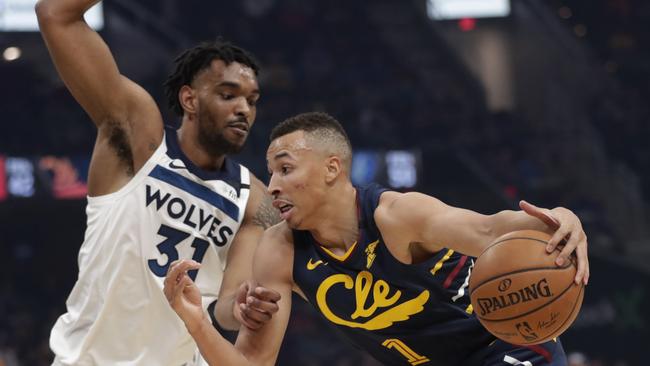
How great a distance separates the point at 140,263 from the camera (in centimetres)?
434

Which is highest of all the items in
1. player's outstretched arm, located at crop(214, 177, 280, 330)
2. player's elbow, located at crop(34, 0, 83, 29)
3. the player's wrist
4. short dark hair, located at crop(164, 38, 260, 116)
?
player's elbow, located at crop(34, 0, 83, 29)

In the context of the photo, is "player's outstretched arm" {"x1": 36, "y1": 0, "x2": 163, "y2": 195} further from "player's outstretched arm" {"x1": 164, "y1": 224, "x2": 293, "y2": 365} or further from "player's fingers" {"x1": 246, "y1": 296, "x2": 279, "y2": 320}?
"player's fingers" {"x1": 246, "y1": 296, "x2": 279, "y2": 320}

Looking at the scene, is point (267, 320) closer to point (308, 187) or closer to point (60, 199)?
point (308, 187)

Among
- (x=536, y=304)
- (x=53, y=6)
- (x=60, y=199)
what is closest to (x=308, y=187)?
(x=536, y=304)

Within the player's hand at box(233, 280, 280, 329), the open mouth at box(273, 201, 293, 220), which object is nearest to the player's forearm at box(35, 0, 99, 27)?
the open mouth at box(273, 201, 293, 220)

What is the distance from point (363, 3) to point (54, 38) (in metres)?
14.3

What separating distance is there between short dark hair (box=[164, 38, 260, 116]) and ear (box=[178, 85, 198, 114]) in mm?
38

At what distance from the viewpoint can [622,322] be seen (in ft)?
45.8

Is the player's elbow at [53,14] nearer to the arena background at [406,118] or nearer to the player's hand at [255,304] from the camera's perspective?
the player's hand at [255,304]

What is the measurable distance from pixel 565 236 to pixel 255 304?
3.87ft

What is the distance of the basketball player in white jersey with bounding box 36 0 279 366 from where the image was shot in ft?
14.0

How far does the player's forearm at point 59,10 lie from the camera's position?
417 cm

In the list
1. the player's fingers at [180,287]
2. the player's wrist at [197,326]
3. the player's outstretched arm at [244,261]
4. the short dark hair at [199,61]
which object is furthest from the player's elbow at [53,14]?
the player's wrist at [197,326]

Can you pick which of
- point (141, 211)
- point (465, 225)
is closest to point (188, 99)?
point (141, 211)
